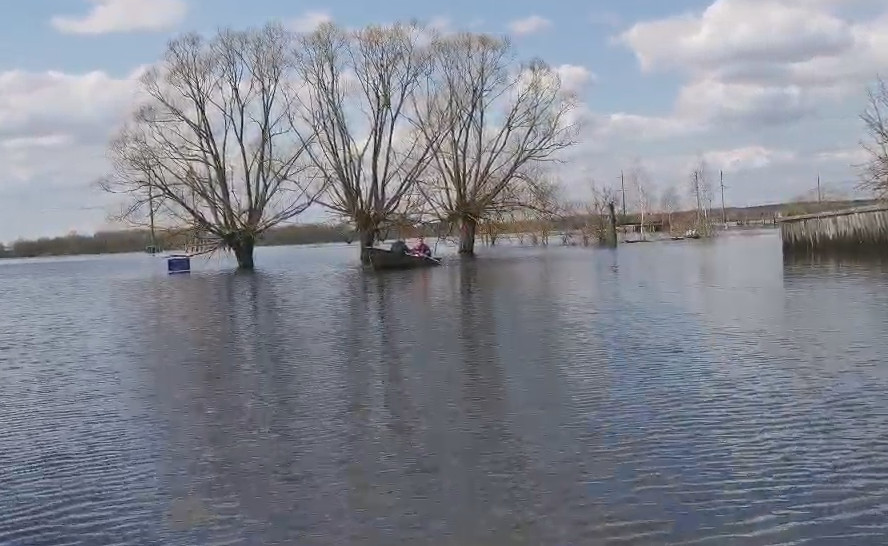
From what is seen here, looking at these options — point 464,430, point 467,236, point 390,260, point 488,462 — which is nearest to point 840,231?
point 390,260

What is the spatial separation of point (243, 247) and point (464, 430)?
146ft

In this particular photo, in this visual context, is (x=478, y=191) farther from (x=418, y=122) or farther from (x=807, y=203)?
(x=807, y=203)

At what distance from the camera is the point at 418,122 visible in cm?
5225

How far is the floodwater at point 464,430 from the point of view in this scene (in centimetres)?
582

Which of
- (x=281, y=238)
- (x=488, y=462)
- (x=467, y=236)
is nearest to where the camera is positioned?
(x=488, y=462)

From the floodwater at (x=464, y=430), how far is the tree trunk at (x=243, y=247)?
33.1m

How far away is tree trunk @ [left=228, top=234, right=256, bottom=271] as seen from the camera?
50844 millimetres

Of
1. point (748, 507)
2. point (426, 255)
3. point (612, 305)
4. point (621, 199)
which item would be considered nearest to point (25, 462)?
point (748, 507)

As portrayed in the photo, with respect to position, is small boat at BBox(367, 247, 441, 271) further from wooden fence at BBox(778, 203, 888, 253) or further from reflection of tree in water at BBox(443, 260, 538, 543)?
reflection of tree in water at BBox(443, 260, 538, 543)

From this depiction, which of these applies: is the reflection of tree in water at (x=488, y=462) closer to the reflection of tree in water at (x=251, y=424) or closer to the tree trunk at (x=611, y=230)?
the reflection of tree in water at (x=251, y=424)

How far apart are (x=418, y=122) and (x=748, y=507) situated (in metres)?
47.6

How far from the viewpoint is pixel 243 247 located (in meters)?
51.2

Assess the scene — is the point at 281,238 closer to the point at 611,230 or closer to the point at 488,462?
the point at 611,230

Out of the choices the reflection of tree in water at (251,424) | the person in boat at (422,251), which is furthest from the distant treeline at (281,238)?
the reflection of tree in water at (251,424)
